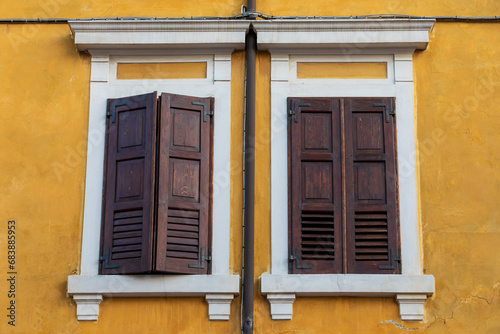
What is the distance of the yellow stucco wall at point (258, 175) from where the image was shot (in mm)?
10664

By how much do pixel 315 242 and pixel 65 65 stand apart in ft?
10.6

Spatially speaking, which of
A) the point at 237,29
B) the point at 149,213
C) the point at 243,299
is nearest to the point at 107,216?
the point at 149,213

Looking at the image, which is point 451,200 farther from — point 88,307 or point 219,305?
point 88,307

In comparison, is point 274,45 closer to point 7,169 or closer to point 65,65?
point 65,65

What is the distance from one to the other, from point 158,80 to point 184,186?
4.09 feet

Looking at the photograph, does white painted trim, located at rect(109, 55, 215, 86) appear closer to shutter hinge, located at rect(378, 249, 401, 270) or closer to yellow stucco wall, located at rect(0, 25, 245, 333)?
yellow stucco wall, located at rect(0, 25, 245, 333)

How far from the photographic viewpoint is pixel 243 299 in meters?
10.7

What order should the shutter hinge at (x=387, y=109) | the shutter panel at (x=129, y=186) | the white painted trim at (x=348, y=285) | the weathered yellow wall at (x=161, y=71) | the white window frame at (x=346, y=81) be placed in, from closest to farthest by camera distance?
1. the white painted trim at (x=348, y=285)
2. the shutter panel at (x=129, y=186)
3. the white window frame at (x=346, y=81)
4. the shutter hinge at (x=387, y=109)
5. the weathered yellow wall at (x=161, y=71)

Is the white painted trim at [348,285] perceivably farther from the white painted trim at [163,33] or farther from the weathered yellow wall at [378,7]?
the weathered yellow wall at [378,7]

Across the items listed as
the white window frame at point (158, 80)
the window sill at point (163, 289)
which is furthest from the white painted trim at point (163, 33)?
the window sill at point (163, 289)

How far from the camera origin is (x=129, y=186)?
1095 centimetres

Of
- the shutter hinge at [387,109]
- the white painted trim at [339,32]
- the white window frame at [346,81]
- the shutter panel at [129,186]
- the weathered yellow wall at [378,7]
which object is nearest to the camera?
the shutter panel at [129,186]

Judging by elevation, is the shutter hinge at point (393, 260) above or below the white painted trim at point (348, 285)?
above

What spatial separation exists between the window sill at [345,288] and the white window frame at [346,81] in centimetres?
15
